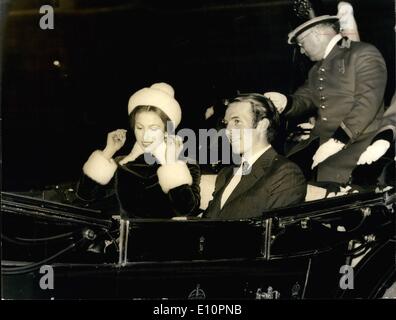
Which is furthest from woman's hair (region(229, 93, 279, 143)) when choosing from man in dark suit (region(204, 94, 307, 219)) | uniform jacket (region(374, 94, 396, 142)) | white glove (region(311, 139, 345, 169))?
uniform jacket (region(374, 94, 396, 142))

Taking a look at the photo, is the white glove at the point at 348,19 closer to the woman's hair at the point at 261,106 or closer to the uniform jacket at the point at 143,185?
the woman's hair at the point at 261,106

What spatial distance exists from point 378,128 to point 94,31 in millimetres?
1425

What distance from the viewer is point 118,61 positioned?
2.62 m

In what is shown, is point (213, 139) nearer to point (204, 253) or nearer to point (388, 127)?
point (204, 253)

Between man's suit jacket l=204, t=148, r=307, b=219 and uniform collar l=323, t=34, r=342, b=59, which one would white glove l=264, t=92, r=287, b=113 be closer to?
man's suit jacket l=204, t=148, r=307, b=219

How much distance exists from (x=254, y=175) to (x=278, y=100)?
1.24ft

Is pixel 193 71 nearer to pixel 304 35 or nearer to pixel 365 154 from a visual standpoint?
pixel 304 35

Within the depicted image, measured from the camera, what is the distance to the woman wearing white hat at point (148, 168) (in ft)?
8.47

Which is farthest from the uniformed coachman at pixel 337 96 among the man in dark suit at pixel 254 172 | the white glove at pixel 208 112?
the white glove at pixel 208 112

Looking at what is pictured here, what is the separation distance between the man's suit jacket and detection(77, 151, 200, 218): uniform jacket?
0.14 metres

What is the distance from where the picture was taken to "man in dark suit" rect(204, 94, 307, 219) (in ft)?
8.38

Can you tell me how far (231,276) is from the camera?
98.9 inches

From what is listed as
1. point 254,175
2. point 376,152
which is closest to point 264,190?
point 254,175
